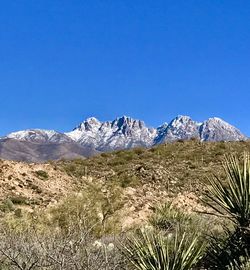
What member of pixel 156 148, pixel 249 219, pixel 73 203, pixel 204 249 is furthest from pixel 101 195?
pixel 156 148

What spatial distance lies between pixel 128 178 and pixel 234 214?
1969 cm

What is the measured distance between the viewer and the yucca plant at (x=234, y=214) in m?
6.16

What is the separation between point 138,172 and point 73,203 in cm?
1212

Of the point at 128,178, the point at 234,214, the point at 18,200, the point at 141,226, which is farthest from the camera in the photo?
the point at 128,178

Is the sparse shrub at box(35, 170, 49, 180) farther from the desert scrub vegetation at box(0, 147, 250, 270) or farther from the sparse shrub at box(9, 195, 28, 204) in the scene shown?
the sparse shrub at box(9, 195, 28, 204)

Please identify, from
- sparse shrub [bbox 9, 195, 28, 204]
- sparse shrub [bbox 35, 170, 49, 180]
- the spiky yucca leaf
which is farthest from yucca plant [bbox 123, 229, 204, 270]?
sparse shrub [bbox 35, 170, 49, 180]

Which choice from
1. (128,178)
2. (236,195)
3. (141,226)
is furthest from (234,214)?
(128,178)

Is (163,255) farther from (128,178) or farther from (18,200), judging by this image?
(128,178)

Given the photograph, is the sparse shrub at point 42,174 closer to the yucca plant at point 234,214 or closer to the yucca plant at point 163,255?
the yucca plant at point 163,255

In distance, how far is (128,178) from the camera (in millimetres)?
25844

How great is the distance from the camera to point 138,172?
90.8 feet

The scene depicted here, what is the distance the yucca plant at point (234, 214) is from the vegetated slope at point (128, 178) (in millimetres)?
10026

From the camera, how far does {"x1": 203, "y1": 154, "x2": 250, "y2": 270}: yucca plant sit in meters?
6.16

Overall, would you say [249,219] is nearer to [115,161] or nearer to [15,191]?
[15,191]
